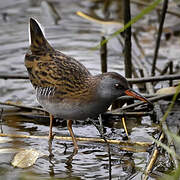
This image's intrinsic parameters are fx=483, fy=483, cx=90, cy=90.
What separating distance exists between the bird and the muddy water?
0.97 ft

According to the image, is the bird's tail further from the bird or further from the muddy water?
the muddy water

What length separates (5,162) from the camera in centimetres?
454

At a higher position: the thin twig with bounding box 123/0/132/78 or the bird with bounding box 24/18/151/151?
the thin twig with bounding box 123/0/132/78

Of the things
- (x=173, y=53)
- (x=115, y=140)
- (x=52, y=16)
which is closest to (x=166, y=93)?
(x=115, y=140)

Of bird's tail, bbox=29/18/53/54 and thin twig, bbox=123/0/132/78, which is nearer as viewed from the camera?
bird's tail, bbox=29/18/53/54

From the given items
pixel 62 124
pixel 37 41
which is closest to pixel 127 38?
pixel 37 41

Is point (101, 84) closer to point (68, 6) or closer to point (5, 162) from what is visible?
point (5, 162)

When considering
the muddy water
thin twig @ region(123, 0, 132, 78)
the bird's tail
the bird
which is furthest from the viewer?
thin twig @ region(123, 0, 132, 78)

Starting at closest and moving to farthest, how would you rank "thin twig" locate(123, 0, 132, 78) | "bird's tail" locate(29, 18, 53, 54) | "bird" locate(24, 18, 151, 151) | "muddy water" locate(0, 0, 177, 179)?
"muddy water" locate(0, 0, 177, 179)
"bird" locate(24, 18, 151, 151)
"bird's tail" locate(29, 18, 53, 54)
"thin twig" locate(123, 0, 132, 78)

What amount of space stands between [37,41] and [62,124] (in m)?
1.03

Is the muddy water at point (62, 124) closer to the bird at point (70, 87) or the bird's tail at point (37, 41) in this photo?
the bird at point (70, 87)

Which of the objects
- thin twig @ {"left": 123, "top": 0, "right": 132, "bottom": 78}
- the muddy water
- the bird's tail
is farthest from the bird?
thin twig @ {"left": 123, "top": 0, "right": 132, "bottom": 78}

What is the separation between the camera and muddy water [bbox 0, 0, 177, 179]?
4.46 m

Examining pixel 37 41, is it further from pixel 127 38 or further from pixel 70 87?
pixel 127 38
